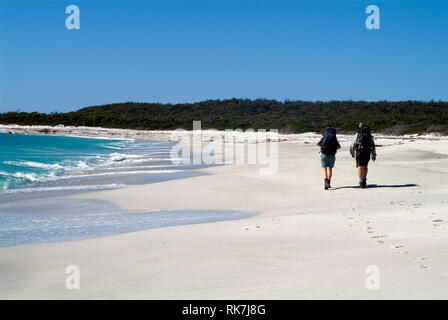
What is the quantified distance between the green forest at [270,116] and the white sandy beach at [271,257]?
46.3 metres

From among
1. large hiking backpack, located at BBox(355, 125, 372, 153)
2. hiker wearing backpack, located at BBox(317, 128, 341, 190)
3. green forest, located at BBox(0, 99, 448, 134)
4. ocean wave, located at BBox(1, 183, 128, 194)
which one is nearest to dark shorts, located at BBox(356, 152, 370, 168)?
large hiking backpack, located at BBox(355, 125, 372, 153)

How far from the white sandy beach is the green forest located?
4630 cm

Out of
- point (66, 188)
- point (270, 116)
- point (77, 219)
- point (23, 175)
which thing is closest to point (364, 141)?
point (77, 219)

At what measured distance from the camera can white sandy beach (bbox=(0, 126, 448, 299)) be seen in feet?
14.3

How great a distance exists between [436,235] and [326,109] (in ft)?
424

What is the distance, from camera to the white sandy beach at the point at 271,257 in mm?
4348

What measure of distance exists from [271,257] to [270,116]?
117376 millimetres

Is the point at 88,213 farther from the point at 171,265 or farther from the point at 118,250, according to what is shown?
the point at 171,265

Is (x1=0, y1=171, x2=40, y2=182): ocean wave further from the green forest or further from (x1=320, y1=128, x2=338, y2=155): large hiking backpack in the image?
the green forest

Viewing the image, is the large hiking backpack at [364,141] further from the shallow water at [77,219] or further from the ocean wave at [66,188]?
the ocean wave at [66,188]

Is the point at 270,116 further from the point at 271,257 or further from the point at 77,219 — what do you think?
the point at 271,257

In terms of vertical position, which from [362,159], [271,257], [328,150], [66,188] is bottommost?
[66,188]

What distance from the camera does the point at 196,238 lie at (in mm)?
6855

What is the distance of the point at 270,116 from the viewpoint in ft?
400
